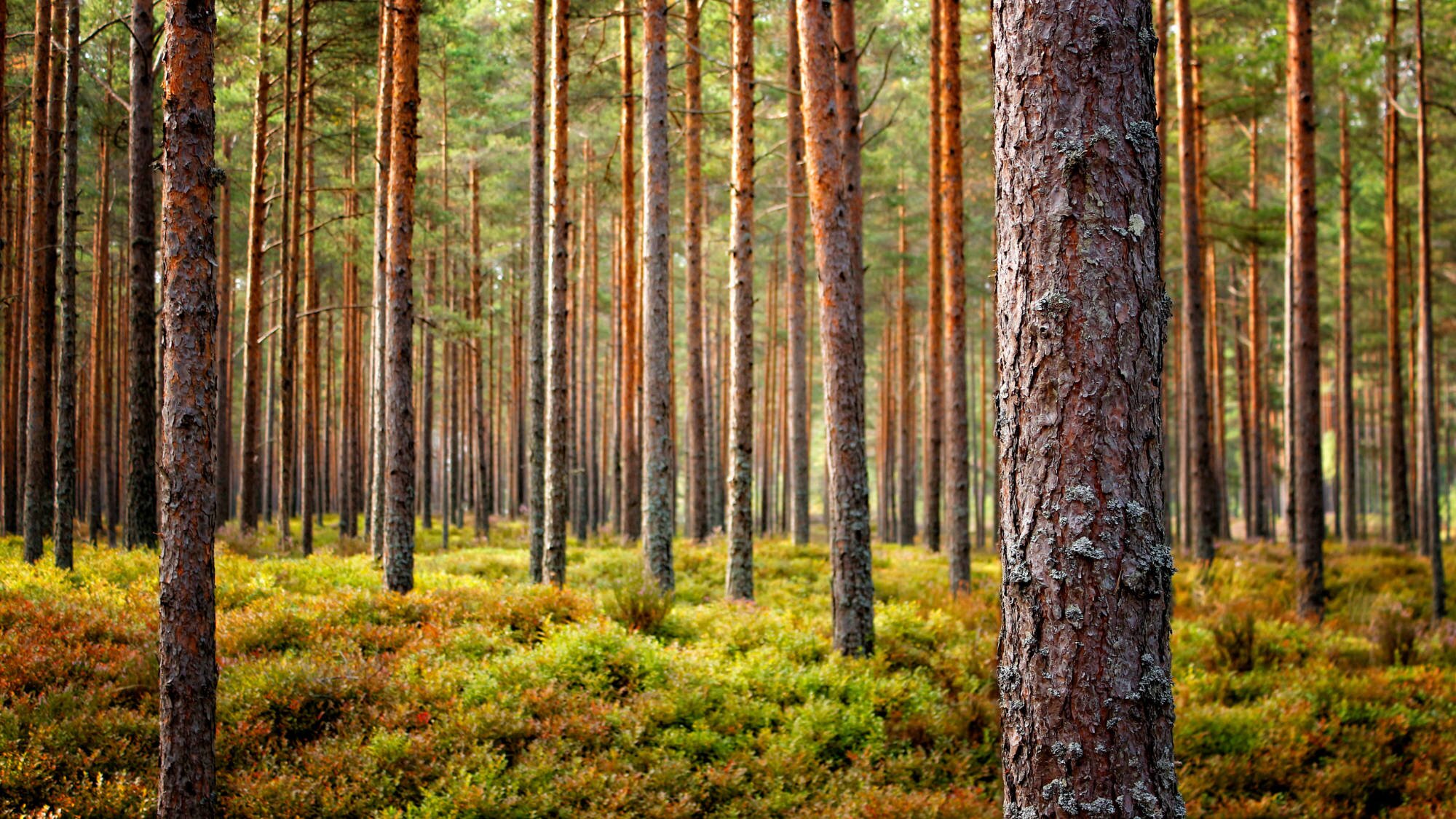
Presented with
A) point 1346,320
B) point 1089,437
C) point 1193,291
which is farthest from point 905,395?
point 1089,437

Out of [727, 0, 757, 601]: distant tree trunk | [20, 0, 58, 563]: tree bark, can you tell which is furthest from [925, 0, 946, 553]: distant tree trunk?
[20, 0, 58, 563]: tree bark

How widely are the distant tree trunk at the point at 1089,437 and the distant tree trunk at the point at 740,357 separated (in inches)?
307

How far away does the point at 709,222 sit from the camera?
29.9 metres

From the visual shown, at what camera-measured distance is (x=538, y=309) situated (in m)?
12.2

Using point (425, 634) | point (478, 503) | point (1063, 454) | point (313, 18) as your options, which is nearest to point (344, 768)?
point (425, 634)

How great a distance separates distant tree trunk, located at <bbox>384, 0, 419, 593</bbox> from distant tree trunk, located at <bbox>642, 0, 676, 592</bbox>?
2827 mm

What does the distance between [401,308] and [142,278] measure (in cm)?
350

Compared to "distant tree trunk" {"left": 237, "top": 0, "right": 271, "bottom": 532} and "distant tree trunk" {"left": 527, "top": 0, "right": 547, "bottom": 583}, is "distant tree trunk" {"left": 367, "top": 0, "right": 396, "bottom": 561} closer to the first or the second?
"distant tree trunk" {"left": 237, "top": 0, "right": 271, "bottom": 532}

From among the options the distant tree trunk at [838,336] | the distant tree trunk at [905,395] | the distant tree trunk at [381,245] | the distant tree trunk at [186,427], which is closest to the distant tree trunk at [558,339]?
the distant tree trunk at [381,245]

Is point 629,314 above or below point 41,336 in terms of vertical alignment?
above

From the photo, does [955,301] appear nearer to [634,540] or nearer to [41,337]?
[634,540]

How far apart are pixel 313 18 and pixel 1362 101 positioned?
24.0 m

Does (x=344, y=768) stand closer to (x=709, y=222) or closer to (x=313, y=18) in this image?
(x=313, y=18)

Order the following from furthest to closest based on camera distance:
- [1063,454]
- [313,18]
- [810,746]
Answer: [313,18]
[810,746]
[1063,454]
